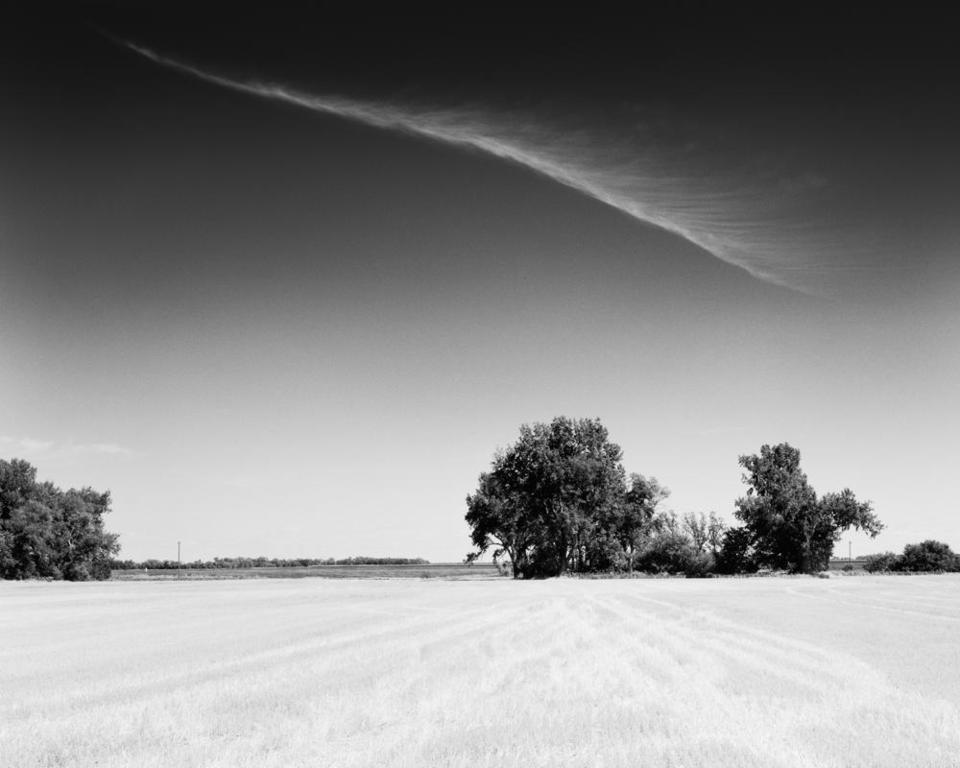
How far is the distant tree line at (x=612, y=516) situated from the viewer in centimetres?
9044

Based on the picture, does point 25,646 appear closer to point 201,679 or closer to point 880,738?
point 201,679

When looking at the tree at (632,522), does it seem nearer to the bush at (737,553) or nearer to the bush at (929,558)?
the bush at (737,553)

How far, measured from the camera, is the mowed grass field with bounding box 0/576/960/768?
7398 mm

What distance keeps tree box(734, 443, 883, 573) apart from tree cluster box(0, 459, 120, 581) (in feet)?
244

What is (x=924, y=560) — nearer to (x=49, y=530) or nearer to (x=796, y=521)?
(x=796, y=521)

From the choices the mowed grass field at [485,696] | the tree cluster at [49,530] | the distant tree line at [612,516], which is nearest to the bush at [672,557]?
the distant tree line at [612,516]

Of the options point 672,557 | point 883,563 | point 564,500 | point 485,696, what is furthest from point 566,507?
point 485,696

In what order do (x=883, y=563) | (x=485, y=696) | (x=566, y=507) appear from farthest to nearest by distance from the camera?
(x=883, y=563)
(x=566, y=507)
(x=485, y=696)

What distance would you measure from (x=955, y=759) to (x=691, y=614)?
745 inches

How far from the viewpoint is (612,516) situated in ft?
300

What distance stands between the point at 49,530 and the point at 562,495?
54.5 meters

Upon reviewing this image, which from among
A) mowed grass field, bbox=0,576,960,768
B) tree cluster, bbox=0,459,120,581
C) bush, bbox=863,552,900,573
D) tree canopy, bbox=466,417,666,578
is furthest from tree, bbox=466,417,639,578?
mowed grass field, bbox=0,576,960,768

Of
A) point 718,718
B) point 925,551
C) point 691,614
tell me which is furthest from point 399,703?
point 925,551

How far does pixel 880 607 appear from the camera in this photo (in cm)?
3017
